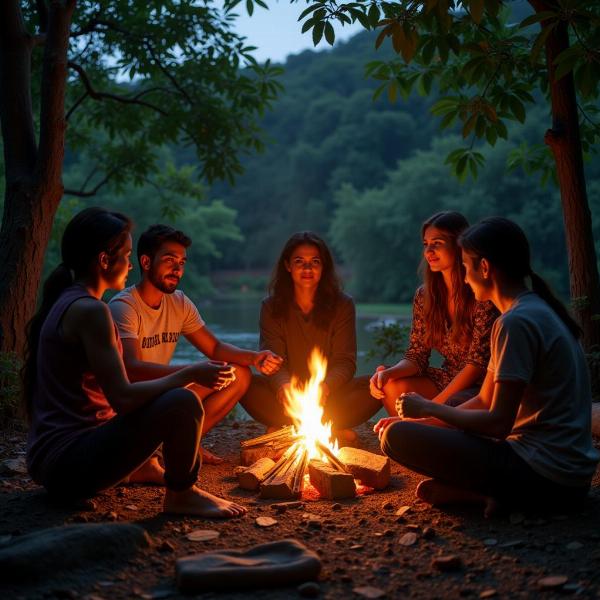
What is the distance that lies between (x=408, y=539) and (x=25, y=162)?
167 inches

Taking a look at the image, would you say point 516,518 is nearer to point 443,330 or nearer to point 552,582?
point 552,582

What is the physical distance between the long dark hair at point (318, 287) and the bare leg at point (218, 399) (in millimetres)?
661

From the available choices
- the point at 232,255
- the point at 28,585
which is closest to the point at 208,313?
the point at 232,255

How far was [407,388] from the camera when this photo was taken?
14.3ft

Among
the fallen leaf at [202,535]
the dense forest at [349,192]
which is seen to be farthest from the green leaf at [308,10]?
the dense forest at [349,192]

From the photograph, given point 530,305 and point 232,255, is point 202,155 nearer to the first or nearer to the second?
point 530,305

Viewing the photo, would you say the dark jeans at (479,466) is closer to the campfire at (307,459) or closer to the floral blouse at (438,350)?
the campfire at (307,459)

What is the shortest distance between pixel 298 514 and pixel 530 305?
57.3 inches

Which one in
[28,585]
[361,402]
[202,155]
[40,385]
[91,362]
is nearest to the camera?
[28,585]

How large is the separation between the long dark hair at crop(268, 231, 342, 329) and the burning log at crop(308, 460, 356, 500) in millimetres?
Answer: 1333

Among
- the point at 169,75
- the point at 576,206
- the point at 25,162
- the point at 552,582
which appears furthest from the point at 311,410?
the point at 169,75

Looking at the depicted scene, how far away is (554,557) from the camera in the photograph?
2.69m

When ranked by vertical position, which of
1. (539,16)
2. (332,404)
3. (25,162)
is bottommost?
(332,404)

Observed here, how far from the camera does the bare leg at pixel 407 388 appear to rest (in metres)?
4.36
